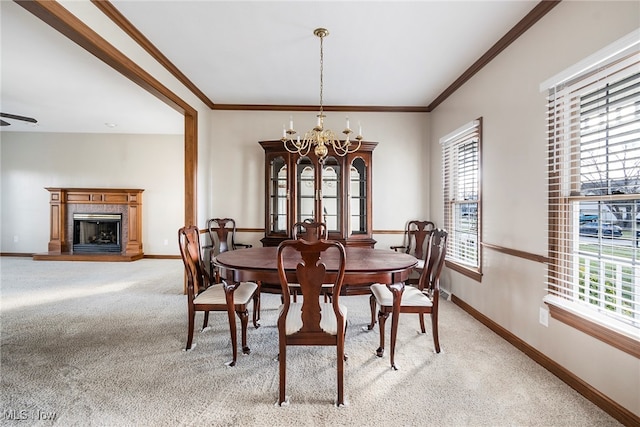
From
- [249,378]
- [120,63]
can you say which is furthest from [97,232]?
[249,378]

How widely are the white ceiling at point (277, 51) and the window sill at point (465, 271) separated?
2.11 meters

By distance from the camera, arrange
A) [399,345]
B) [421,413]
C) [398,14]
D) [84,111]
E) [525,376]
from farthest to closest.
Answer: [84,111]
[399,345]
[398,14]
[525,376]
[421,413]

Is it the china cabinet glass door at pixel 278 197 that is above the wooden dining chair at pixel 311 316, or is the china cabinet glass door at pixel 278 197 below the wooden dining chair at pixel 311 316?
above

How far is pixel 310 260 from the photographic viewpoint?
162 centimetres

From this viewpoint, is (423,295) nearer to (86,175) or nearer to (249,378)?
(249,378)

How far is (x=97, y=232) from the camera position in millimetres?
6168

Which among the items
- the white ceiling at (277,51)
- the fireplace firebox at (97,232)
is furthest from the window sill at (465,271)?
the fireplace firebox at (97,232)

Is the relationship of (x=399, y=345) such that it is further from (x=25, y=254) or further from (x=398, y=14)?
(x=25, y=254)

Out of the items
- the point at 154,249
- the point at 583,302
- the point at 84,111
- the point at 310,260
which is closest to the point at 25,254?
the point at 154,249

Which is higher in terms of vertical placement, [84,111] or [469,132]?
[84,111]

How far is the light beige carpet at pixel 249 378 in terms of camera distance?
5.16 feet

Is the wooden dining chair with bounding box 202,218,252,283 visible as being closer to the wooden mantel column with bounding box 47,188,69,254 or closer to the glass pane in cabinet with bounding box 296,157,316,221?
the glass pane in cabinet with bounding box 296,157,316,221

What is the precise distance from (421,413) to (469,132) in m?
2.76

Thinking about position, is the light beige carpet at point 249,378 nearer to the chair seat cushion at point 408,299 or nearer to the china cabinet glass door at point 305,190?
the chair seat cushion at point 408,299
